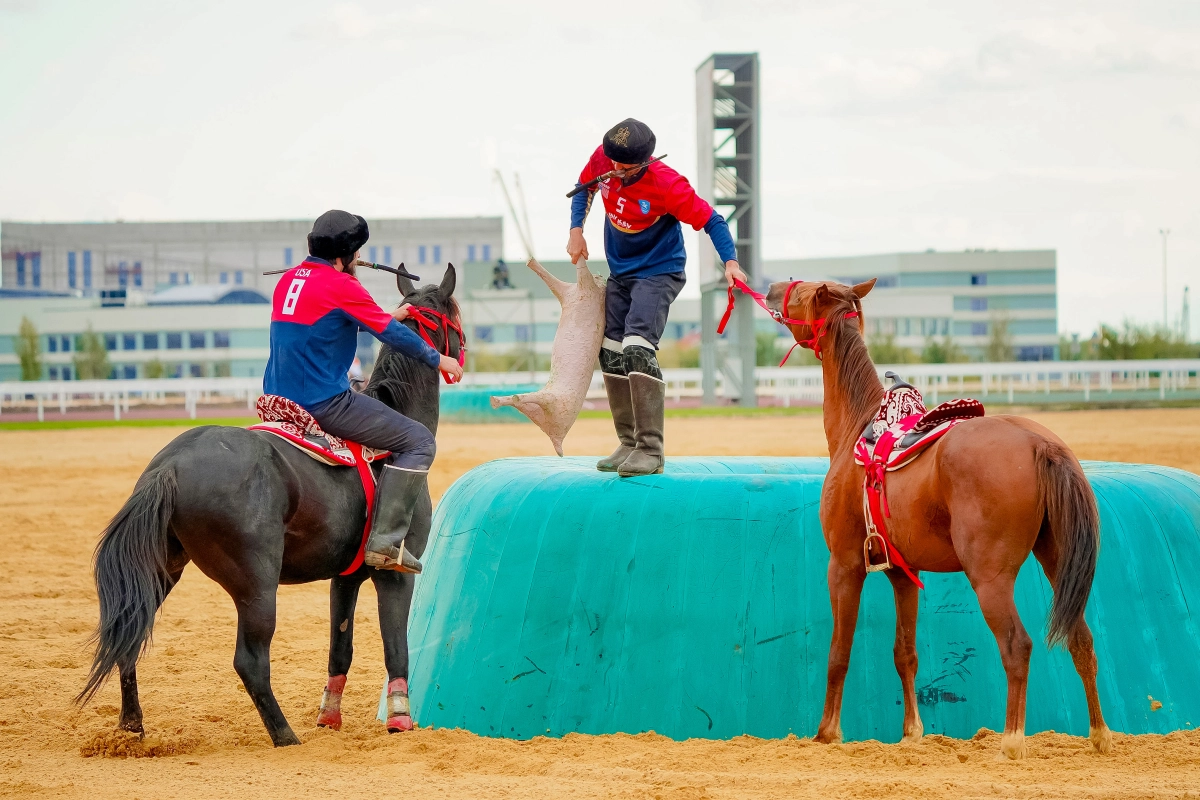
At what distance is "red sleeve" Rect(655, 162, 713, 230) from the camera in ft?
18.8

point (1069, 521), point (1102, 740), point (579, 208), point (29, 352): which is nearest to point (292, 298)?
point (579, 208)

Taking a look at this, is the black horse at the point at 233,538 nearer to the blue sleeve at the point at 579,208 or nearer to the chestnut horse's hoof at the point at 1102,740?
the blue sleeve at the point at 579,208

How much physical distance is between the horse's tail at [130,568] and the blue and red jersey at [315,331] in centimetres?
71

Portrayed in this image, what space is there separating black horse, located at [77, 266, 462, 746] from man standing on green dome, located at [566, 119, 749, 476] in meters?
1.43

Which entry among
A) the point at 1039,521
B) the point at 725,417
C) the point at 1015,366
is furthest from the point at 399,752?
the point at 1015,366

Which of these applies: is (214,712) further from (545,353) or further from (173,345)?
(173,345)

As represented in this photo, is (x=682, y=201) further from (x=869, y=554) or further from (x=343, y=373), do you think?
(x=869, y=554)

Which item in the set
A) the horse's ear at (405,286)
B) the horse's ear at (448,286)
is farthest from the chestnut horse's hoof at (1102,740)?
the horse's ear at (405,286)

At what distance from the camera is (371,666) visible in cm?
736

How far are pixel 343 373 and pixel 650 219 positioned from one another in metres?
1.70

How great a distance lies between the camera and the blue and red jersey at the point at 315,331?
5148 millimetres

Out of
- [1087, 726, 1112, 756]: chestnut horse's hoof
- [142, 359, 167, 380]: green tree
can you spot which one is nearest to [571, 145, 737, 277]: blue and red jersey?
[1087, 726, 1112, 756]: chestnut horse's hoof

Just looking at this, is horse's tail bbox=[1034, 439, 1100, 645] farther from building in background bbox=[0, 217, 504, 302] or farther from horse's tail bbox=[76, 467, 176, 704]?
building in background bbox=[0, 217, 504, 302]

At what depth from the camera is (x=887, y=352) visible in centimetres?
4656
